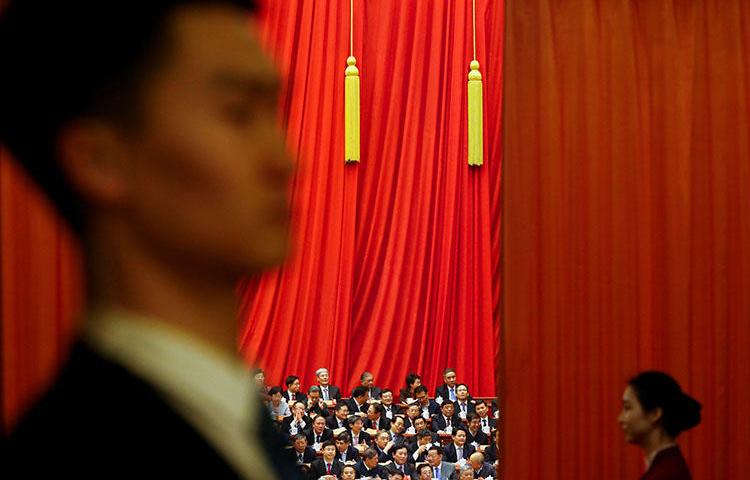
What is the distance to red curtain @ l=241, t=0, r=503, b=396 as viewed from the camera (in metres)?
12.1

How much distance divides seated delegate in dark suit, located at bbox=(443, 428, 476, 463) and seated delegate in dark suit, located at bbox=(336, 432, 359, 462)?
2.43ft

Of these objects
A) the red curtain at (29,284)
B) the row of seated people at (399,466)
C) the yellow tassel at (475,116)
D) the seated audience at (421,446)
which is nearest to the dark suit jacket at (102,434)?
the red curtain at (29,284)

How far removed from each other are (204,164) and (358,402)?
1039 cm

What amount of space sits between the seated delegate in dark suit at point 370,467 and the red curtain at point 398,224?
2.90 m

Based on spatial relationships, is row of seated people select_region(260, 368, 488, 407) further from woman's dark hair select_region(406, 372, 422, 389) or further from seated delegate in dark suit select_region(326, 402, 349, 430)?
seated delegate in dark suit select_region(326, 402, 349, 430)

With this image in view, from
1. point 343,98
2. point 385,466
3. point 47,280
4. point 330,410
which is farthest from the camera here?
point 343,98

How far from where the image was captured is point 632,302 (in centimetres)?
462

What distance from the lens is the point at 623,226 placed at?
465 cm

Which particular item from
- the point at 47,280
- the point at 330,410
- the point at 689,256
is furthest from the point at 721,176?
Result: the point at 330,410

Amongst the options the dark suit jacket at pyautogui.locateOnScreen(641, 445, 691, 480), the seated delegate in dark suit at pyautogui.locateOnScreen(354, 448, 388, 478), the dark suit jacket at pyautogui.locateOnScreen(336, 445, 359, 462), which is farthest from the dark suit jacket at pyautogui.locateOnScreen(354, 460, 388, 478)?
the dark suit jacket at pyautogui.locateOnScreen(641, 445, 691, 480)

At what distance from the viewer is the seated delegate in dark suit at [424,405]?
1091 centimetres

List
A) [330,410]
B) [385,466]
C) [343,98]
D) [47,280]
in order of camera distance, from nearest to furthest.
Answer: [47,280] → [385,466] → [330,410] → [343,98]

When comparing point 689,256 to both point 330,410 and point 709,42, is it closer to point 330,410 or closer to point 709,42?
point 709,42

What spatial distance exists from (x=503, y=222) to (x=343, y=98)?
750cm
